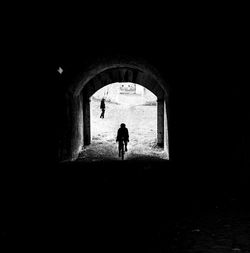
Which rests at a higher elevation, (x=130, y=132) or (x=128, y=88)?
(x=128, y=88)

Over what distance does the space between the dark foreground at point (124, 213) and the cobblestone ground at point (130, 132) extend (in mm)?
7960

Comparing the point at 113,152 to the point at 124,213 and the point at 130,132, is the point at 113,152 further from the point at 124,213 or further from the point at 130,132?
the point at 124,213

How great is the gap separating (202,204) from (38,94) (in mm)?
4830

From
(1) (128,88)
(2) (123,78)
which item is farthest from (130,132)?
(1) (128,88)

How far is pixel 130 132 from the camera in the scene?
27.0 meters

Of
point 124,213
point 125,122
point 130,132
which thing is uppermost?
point 125,122

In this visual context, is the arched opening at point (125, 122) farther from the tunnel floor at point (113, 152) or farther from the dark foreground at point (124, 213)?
the dark foreground at point (124, 213)

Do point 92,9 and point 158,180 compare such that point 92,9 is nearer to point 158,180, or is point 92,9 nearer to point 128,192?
point 128,192

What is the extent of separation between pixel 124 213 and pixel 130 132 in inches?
869

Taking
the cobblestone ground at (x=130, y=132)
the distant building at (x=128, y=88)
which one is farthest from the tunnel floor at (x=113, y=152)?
the distant building at (x=128, y=88)

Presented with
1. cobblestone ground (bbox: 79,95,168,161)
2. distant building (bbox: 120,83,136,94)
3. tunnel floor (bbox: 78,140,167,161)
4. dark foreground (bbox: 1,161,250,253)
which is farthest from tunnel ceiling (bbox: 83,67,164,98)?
distant building (bbox: 120,83,136,94)

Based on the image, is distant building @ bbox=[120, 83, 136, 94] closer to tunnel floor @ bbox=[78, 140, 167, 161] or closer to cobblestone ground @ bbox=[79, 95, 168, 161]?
cobblestone ground @ bbox=[79, 95, 168, 161]

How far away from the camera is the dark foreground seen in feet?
12.3

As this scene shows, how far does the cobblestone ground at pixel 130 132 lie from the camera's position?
16766mm
